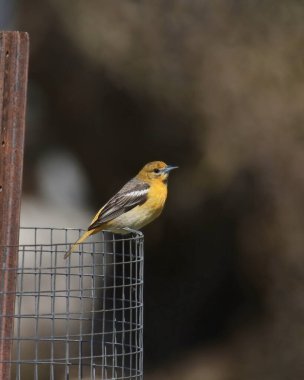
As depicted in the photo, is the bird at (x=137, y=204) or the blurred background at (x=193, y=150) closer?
the bird at (x=137, y=204)

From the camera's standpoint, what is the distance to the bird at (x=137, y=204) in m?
6.52

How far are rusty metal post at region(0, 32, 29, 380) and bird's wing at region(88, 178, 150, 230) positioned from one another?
56.0 inches

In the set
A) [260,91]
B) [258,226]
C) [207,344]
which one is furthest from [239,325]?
[260,91]

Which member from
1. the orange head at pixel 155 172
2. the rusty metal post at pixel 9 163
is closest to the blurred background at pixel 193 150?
the orange head at pixel 155 172

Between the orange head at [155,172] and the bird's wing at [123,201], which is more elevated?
the orange head at [155,172]

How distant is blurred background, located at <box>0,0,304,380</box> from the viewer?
9.31 meters

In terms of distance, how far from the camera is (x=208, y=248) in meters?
9.98

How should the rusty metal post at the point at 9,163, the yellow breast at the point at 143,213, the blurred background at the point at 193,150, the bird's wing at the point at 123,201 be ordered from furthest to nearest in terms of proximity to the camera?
the blurred background at the point at 193,150, the yellow breast at the point at 143,213, the bird's wing at the point at 123,201, the rusty metal post at the point at 9,163

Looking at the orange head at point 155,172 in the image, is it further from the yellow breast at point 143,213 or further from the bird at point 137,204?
the yellow breast at point 143,213

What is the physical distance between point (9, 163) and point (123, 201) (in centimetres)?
191

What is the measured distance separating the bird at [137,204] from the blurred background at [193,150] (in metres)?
2.41

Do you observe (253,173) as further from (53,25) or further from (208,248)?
(53,25)

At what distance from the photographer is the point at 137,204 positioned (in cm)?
677

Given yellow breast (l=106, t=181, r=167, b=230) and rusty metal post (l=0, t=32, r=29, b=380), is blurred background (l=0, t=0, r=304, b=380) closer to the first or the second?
yellow breast (l=106, t=181, r=167, b=230)
